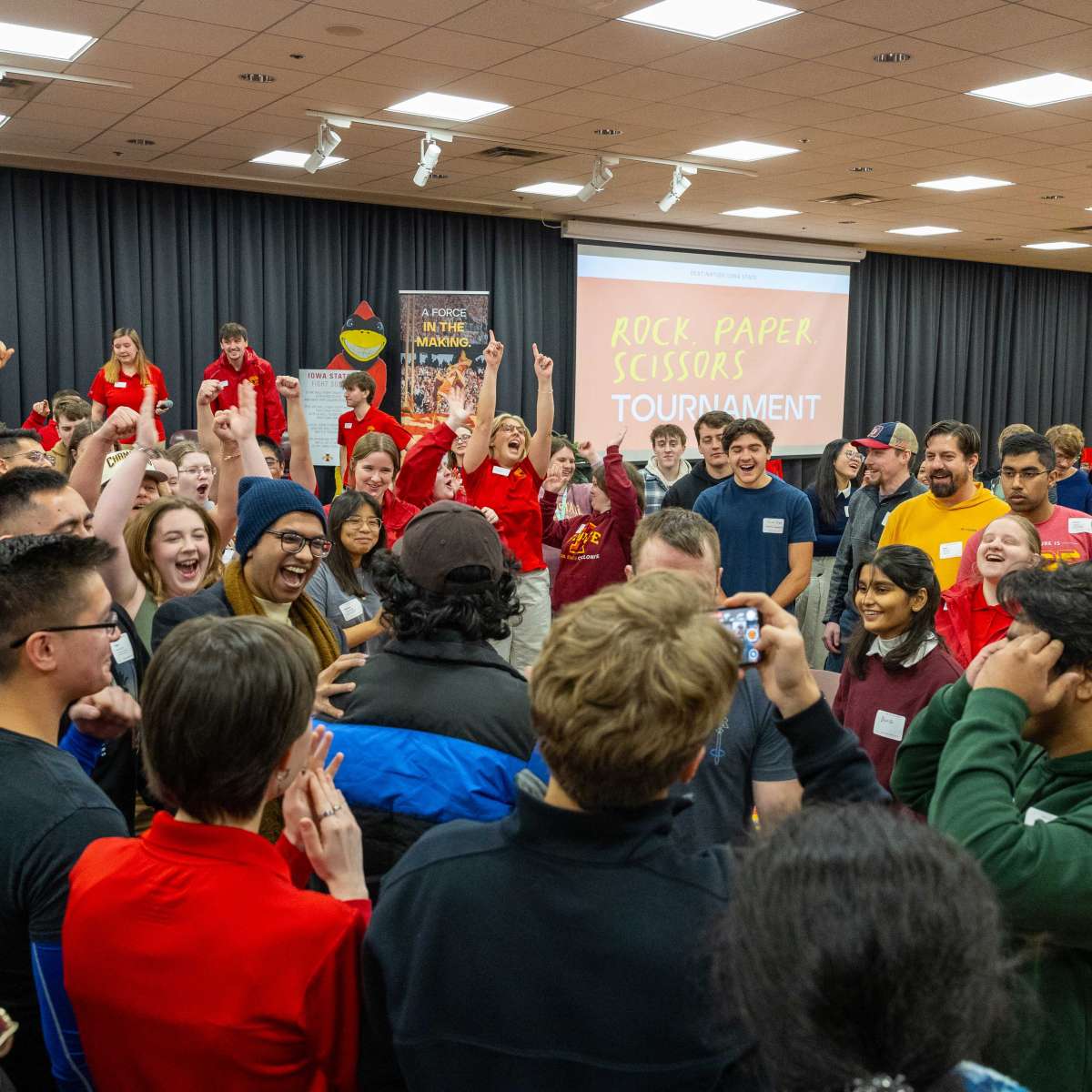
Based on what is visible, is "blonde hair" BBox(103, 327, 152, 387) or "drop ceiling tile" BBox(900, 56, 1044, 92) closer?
"drop ceiling tile" BBox(900, 56, 1044, 92)

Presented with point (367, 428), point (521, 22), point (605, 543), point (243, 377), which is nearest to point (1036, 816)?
point (605, 543)

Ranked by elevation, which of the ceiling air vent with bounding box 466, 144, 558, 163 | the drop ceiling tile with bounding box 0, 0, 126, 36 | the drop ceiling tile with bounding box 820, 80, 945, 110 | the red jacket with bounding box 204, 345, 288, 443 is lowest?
the red jacket with bounding box 204, 345, 288, 443

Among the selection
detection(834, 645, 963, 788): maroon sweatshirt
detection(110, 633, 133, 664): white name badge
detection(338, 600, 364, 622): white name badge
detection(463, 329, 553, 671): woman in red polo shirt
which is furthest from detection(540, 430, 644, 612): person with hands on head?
detection(110, 633, 133, 664): white name badge

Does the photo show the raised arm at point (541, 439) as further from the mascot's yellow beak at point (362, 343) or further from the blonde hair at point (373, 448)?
the mascot's yellow beak at point (362, 343)

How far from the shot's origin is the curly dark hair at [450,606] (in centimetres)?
169

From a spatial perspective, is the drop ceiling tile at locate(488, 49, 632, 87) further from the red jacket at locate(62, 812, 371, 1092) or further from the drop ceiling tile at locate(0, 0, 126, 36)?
the red jacket at locate(62, 812, 371, 1092)

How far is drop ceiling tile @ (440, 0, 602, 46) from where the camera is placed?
15.8ft

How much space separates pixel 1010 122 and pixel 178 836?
7.16 meters

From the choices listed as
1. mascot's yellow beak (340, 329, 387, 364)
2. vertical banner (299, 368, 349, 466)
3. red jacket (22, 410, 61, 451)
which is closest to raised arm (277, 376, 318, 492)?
red jacket (22, 410, 61, 451)

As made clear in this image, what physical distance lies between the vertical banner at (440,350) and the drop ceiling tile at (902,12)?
5.27 metres

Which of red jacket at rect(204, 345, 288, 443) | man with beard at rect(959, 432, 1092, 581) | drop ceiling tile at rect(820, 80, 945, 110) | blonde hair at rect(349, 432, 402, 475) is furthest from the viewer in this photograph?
red jacket at rect(204, 345, 288, 443)

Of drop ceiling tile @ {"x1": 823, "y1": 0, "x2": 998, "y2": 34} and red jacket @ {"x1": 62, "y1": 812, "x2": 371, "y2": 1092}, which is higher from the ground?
drop ceiling tile @ {"x1": 823, "y1": 0, "x2": 998, "y2": 34}

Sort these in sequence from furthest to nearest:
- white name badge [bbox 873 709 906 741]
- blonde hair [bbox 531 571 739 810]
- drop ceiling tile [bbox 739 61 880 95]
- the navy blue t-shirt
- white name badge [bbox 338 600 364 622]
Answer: drop ceiling tile [bbox 739 61 880 95] < the navy blue t-shirt < white name badge [bbox 338 600 364 622] < white name badge [bbox 873 709 906 741] < blonde hair [bbox 531 571 739 810]

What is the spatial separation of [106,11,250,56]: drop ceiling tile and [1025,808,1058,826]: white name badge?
5.09 metres
